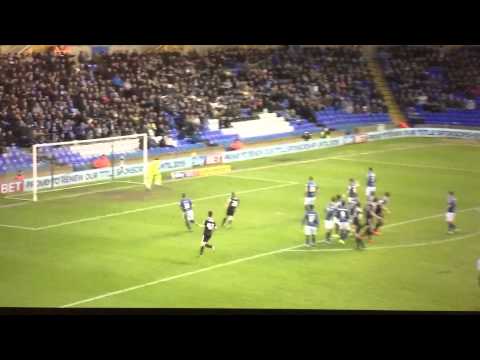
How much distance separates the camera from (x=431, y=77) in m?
30.2

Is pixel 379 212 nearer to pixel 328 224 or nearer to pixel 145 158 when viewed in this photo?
pixel 328 224

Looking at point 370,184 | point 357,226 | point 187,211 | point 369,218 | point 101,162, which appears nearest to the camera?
point 357,226

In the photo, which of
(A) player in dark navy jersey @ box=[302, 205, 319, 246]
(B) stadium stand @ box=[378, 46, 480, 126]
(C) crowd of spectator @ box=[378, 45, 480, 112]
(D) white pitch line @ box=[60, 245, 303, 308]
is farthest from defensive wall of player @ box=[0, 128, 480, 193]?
(A) player in dark navy jersey @ box=[302, 205, 319, 246]

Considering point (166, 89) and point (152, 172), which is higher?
point (166, 89)

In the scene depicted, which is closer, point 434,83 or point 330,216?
point 330,216

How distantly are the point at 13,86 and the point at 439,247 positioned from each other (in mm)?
11374

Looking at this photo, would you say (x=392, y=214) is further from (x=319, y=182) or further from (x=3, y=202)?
(x=3, y=202)

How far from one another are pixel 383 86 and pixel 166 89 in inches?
295

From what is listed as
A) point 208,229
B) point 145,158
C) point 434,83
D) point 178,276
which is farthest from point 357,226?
point 434,83

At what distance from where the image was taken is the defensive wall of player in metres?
24.4

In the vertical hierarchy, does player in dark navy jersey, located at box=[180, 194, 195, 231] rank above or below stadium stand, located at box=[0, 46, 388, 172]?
below

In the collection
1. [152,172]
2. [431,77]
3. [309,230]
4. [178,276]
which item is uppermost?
[431,77]

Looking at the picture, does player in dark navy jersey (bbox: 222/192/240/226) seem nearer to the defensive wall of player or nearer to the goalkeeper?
the goalkeeper
